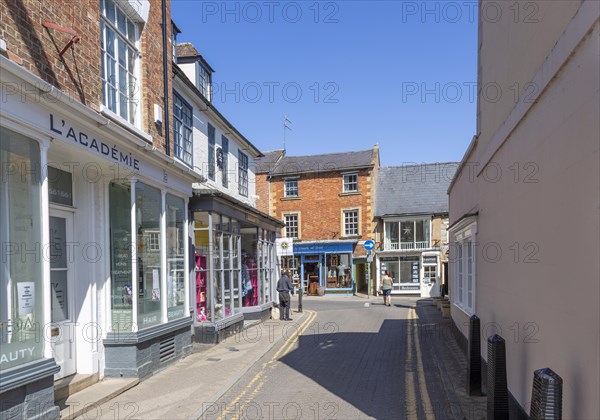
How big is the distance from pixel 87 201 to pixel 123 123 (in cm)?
150

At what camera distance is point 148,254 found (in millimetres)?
8750

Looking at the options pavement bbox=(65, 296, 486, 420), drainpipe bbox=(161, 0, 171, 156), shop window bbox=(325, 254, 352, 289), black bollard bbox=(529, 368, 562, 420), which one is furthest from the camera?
shop window bbox=(325, 254, 352, 289)

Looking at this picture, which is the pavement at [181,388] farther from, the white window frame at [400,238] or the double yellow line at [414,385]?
the white window frame at [400,238]

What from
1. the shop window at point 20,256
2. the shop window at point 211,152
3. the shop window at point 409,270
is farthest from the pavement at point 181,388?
the shop window at point 409,270

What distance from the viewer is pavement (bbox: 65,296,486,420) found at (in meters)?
6.43

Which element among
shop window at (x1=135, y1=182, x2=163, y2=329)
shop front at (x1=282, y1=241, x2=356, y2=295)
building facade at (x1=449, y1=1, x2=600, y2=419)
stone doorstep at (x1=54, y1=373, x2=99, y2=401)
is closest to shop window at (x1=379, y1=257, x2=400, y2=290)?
shop front at (x1=282, y1=241, x2=356, y2=295)

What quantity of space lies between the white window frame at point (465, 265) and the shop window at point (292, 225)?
64.6ft

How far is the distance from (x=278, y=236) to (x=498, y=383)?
49.9 ft

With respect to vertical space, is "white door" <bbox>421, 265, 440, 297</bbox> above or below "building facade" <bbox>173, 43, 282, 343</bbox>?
below

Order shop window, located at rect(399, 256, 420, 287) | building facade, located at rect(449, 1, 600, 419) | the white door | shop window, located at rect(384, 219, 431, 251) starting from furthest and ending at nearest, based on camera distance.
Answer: shop window, located at rect(399, 256, 420, 287)
shop window, located at rect(384, 219, 431, 251)
the white door
building facade, located at rect(449, 1, 600, 419)

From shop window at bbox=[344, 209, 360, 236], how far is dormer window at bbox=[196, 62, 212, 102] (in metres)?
16.3

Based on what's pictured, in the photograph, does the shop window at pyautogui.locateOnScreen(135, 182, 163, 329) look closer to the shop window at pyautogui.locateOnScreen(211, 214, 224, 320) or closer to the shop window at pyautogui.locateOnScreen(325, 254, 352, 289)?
the shop window at pyautogui.locateOnScreen(211, 214, 224, 320)

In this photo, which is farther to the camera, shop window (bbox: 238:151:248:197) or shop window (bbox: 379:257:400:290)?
shop window (bbox: 379:257:400:290)

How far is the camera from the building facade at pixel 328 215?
31.1m
